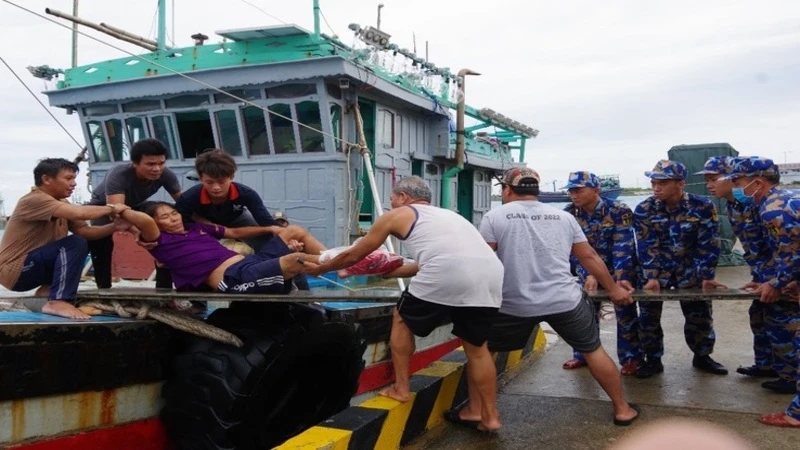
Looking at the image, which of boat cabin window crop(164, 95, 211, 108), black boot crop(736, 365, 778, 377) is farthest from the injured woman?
boat cabin window crop(164, 95, 211, 108)

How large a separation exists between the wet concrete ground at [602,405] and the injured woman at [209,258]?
140cm

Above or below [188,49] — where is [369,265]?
below

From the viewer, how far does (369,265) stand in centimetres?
417

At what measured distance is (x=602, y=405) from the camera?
495cm

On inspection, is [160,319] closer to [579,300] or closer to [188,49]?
[579,300]

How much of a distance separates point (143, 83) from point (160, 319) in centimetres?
884

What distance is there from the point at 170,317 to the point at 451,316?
1.66 metres

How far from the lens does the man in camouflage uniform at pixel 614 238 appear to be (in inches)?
223

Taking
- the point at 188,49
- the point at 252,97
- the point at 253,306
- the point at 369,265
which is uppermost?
the point at 188,49

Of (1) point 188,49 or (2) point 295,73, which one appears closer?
(2) point 295,73

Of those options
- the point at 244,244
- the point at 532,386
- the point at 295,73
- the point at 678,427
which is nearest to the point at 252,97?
the point at 295,73

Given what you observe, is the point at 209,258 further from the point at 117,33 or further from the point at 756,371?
the point at 117,33

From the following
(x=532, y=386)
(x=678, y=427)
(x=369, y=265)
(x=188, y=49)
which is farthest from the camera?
(x=188, y=49)

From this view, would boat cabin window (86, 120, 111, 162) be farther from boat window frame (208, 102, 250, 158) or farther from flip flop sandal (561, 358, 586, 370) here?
flip flop sandal (561, 358, 586, 370)
